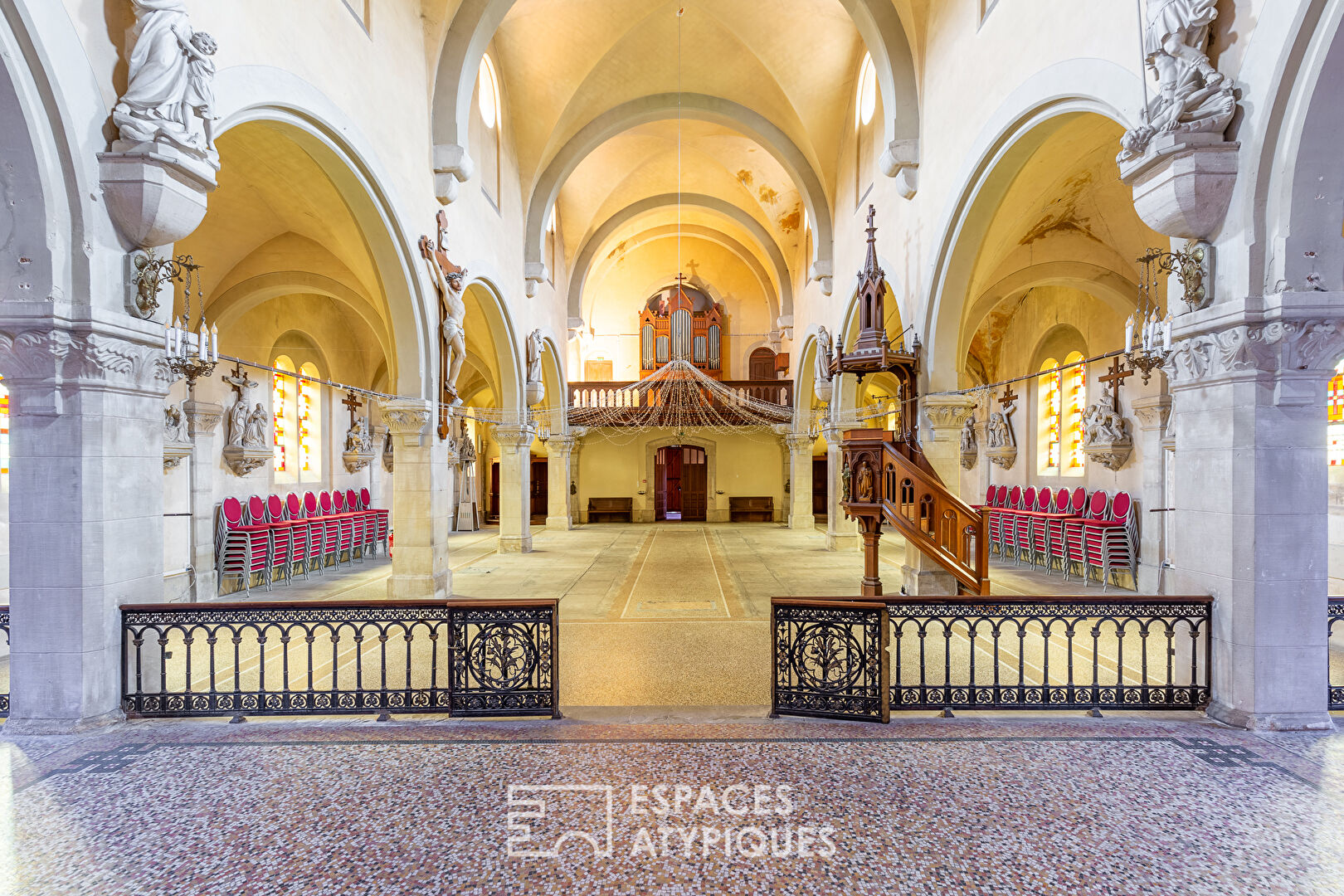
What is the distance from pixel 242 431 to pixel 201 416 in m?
0.67

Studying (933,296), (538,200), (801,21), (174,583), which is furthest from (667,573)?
(801,21)

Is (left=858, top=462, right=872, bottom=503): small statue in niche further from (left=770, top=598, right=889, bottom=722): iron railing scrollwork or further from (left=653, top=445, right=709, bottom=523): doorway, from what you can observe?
(left=653, top=445, right=709, bottom=523): doorway

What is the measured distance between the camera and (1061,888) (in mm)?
2385

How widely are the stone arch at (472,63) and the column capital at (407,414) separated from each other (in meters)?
2.69

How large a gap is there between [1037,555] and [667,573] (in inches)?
223

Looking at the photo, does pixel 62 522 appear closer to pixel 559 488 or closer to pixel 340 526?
pixel 340 526

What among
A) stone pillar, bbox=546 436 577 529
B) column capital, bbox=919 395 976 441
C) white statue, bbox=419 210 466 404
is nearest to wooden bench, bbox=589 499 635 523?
stone pillar, bbox=546 436 577 529

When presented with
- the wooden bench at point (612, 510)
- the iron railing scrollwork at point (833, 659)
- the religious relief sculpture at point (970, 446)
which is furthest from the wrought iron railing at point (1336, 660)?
the wooden bench at point (612, 510)

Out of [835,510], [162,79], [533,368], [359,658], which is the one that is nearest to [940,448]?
[835,510]

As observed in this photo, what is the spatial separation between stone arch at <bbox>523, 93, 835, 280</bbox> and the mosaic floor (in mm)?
10446

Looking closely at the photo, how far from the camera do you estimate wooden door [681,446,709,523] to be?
20.9 meters

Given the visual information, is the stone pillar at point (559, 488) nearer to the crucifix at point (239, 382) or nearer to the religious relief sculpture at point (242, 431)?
the religious relief sculpture at point (242, 431)

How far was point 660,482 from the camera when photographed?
2103cm

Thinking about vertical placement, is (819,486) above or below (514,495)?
below
